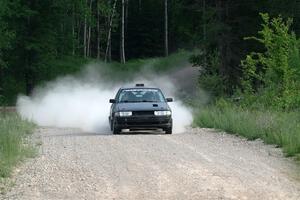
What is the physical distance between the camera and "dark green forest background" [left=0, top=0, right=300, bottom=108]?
43250mm

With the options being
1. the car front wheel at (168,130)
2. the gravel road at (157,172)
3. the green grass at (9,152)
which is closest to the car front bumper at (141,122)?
the car front wheel at (168,130)

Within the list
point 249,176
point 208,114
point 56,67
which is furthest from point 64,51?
point 249,176

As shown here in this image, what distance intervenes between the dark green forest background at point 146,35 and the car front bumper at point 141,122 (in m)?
9.61

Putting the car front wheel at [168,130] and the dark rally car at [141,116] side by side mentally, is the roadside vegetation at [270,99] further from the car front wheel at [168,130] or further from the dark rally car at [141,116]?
the dark rally car at [141,116]

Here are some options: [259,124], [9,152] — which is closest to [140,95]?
[259,124]

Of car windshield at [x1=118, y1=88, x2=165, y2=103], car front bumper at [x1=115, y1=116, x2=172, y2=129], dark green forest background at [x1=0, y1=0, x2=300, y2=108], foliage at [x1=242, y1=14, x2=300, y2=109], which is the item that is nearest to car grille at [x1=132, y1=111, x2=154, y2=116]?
car front bumper at [x1=115, y1=116, x2=172, y2=129]

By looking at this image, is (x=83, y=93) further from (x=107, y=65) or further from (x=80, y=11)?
(x=107, y=65)

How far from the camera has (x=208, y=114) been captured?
2825 centimetres

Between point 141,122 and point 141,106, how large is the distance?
2.16ft

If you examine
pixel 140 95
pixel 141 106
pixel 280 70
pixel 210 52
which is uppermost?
pixel 210 52

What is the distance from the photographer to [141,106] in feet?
76.6

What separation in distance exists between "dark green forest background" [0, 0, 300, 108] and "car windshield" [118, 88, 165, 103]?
25.8ft

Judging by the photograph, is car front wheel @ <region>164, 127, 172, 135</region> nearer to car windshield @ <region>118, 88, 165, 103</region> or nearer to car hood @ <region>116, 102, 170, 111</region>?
car hood @ <region>116, 102, 170, 111</region>

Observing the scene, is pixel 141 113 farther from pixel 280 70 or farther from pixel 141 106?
pixel 280 70
